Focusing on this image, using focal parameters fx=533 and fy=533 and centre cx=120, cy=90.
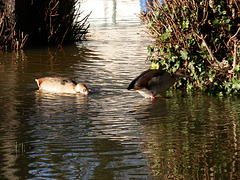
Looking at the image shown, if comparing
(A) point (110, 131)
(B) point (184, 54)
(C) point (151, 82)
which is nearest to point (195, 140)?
(A) point (110, 131)

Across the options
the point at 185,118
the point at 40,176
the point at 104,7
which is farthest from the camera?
the point at 104,7

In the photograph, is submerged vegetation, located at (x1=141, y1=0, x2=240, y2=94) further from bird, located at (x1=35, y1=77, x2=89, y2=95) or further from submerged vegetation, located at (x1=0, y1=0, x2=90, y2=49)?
submerged vegetation, located at (x1=0, y1=0, x2=90, y2=49)

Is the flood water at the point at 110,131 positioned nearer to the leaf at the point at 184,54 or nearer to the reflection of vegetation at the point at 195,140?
the reflection of vegetation at the point at 195,140

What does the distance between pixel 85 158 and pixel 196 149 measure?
119 centimetres

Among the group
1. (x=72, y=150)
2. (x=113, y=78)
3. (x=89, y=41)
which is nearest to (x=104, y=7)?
(x=89, y=41)

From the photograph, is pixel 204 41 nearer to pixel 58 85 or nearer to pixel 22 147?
pixel 58 85

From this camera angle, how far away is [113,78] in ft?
34.1

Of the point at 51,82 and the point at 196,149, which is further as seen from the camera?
the point at 51,82

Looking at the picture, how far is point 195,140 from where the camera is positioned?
5.99 meters

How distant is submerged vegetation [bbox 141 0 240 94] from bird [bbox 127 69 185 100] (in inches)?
23.0

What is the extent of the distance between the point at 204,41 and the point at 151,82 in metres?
1.08

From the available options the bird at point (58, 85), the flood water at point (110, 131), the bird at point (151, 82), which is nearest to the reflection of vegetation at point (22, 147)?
the flood water at point (110, 131)

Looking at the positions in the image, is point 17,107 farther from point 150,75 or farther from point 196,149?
point 196,149

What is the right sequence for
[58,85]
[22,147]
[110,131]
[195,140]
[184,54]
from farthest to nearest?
[58,85]
[184,54]
[110,131]
[195,140]
[22,147]
